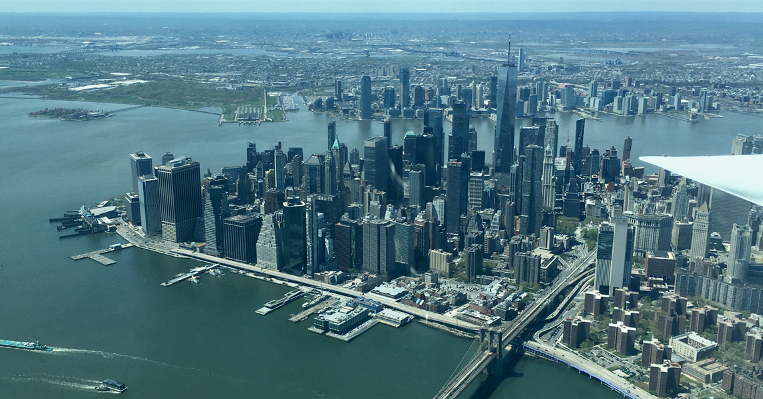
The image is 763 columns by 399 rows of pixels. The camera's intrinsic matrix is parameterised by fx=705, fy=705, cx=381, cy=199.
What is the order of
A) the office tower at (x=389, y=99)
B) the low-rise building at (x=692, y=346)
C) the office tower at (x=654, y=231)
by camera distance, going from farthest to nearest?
the office tower at (x=389, y=99) → the office tower at (x=654, y=231) → the low-rise building at (x=692, y=346)

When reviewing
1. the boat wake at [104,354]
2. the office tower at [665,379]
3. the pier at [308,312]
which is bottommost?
the boat wake at [104,354]

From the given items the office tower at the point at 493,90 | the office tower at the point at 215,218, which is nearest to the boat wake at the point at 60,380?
the office tower at the point at 215,218

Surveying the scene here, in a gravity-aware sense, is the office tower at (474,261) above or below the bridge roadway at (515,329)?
above

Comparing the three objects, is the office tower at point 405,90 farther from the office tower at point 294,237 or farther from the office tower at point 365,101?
the office tower at point 294,237

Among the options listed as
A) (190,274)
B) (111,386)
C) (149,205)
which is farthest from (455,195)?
(111,386)

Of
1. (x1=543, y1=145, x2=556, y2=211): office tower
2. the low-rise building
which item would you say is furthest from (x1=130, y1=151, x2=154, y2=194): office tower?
the low-rise building

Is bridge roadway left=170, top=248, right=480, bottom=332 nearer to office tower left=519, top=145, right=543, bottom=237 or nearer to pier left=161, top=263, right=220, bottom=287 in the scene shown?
pier left=161, top=263, right=220, bottom=287

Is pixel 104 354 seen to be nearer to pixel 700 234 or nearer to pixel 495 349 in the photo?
pixel 495 349

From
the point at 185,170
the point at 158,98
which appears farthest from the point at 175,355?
the point at 158,98
